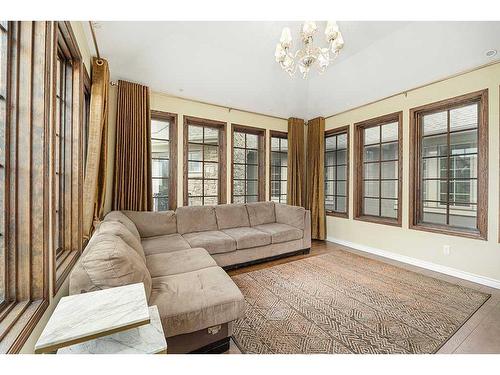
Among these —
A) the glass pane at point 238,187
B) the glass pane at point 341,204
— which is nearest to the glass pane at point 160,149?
the glass pane at point 238,187

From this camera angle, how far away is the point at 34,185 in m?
1.11

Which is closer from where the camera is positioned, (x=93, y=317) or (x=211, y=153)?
(x=93, y=317)

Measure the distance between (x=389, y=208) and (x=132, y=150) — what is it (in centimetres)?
409

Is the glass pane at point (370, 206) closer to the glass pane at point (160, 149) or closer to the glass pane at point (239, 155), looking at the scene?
the glass pane at point (239, 155)

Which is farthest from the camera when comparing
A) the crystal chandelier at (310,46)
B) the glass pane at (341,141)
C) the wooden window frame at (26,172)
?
the glass pane at (341,141)

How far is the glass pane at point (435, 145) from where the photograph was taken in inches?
120

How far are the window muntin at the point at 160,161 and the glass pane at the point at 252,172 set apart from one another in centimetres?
151

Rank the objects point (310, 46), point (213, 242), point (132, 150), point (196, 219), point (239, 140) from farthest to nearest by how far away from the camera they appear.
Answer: point (239, 140), point (196, 219), point (132, 150), point (213, 242), point (310, 46)

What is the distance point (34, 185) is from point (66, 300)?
624 millimetres

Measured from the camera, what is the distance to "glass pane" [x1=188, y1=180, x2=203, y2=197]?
3760 millimetres

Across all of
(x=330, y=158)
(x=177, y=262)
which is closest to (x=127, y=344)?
(x=177, y=262)

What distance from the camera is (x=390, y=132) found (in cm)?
363

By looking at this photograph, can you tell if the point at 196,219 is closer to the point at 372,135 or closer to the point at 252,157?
Answer: the point at 252,157

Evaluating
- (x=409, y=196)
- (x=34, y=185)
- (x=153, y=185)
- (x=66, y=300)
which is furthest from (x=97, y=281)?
(x=409, y=196)
